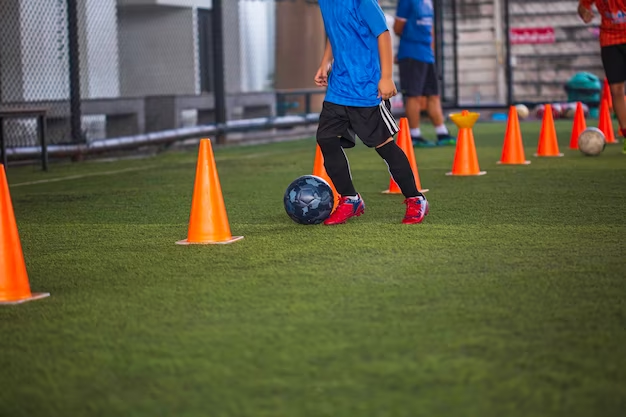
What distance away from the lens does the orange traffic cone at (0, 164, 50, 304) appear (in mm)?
4461

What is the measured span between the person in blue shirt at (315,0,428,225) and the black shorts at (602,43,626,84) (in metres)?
4.93

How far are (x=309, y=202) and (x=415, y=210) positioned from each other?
2.19ft

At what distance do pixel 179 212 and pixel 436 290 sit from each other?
3492mm

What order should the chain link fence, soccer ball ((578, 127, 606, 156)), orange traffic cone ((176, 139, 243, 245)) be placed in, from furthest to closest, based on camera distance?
the chain link fence
soccer ball ((578, 127, 606, 156))
orange traffic cone ((176, 139, 243, 245))

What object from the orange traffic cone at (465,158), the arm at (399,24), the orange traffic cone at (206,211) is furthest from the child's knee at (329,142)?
the arm at (399,24)

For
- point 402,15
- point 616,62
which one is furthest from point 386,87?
point 402,15

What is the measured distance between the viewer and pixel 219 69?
15.6 m

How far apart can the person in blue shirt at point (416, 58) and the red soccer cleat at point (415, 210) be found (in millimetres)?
6661

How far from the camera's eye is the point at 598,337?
354cm

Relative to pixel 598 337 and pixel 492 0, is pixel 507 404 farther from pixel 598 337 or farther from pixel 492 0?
pixel 492 0

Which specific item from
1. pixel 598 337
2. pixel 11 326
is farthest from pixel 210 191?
pixel 598 337

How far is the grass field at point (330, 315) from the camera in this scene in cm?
301

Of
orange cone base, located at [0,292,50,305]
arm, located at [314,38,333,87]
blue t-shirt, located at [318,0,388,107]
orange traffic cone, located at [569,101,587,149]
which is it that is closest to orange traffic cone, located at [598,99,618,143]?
orange traffic cone, located at [569,101,587,149]

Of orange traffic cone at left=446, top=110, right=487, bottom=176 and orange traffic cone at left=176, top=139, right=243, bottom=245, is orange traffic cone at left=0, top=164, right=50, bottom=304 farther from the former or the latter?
orange traffic cone at left=446, top=110, right=487, bottom=176
